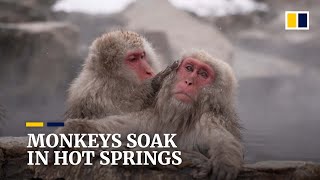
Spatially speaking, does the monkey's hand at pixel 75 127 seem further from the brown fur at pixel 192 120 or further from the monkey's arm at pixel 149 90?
the monkey's arm at pixel 149 90

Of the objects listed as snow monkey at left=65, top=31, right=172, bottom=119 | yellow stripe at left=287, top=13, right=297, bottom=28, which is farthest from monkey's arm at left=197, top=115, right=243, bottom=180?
yellow stripe at left=287, top=13, right=297, bottom=28

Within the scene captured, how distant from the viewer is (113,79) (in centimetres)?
357

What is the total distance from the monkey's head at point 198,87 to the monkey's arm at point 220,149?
0.33 ft

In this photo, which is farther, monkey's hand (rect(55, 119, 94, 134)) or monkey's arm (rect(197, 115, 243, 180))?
monkey's hand (rect(55, 119, 94, 134))

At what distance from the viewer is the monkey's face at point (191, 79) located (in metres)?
3.28

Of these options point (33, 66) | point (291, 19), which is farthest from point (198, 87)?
point (33, 66)

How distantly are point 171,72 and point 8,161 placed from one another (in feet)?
3.47

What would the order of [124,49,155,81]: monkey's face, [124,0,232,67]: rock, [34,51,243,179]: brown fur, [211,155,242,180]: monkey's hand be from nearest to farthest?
1. [211,155,242,180]: monkey's hand
2. [34,51,243,179]: brown fur
3. [124,49,155,81]: monkey's face
4. [124,0,232,67]: rock

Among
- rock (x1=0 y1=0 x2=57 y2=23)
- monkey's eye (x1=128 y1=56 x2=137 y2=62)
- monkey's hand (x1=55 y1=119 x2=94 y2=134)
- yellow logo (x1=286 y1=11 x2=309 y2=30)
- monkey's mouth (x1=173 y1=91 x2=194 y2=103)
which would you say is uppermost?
rock (x1=0 y1=0 x2=57 y2=23)

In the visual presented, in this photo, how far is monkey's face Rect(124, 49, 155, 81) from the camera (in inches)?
143

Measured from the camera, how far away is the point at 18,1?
4.26 metres

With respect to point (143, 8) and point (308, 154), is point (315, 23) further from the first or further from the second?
point (143, 8)

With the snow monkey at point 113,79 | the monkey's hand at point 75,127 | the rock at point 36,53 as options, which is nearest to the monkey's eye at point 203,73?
the snow monkey at point 113,79

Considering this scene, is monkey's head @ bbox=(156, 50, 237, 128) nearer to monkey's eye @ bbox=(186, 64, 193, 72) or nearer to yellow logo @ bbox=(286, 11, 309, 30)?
monkey's eye @ bbox=(186, 64, 193, 72)
